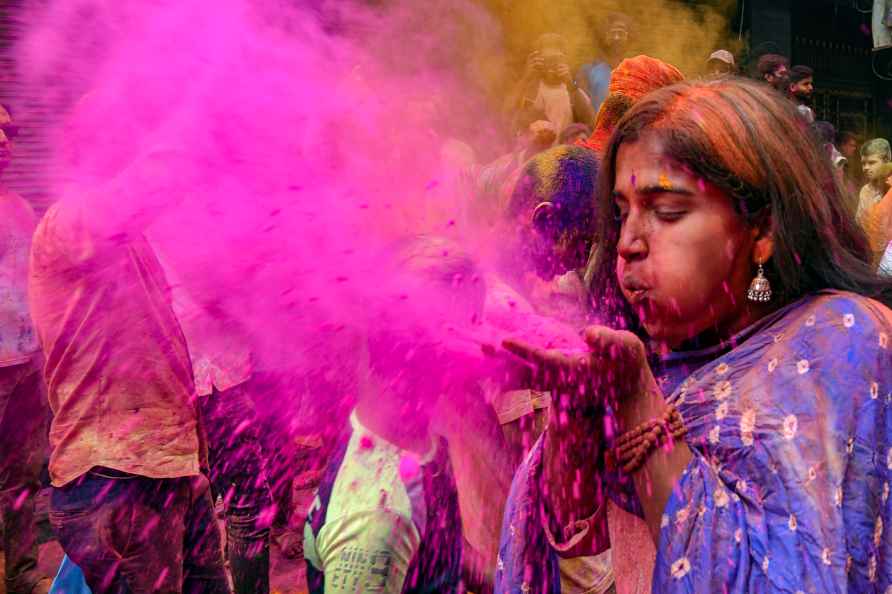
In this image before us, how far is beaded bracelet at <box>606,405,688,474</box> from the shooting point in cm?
150

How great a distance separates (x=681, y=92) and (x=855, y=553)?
966mm

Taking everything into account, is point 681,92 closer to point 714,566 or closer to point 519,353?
point 519,353

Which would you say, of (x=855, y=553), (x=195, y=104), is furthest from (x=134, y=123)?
(x=855, y=553)

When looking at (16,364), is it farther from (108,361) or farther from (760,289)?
(760,289)

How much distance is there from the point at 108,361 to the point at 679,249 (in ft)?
7.39

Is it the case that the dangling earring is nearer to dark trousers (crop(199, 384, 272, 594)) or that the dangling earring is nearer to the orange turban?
the orange turban

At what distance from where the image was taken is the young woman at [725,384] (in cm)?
144

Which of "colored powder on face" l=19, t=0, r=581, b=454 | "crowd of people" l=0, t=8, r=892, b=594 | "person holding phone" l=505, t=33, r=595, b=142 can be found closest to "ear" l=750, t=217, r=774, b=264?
"crowd of people" l=0, t=8, r=892, b=594

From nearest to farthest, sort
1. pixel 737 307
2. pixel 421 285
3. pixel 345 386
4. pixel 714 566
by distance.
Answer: pixel 714 566 → pixel 737 307 → pixel 421 285 → pixel 345 386

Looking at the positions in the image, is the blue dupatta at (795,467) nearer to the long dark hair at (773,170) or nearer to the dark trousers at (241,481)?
the long dark hair at (773,170)

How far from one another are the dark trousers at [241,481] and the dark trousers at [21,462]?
112cm

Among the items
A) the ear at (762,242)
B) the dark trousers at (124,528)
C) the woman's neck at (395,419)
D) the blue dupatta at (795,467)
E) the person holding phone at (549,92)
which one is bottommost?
the dark trousers at (124,528)

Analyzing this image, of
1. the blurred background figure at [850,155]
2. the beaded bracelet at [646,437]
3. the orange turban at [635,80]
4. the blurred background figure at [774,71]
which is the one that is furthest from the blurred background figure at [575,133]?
the blurred background figure at [850,155]

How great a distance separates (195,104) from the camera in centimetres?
254
